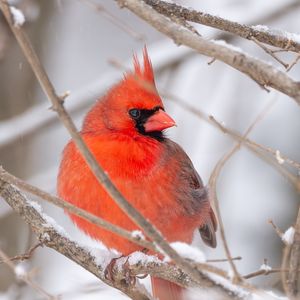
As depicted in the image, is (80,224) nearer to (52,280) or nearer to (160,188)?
(160,188)

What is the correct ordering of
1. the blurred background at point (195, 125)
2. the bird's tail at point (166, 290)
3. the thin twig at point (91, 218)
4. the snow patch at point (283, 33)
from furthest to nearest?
the blurred background at point (195, 125)
the bird's tail at point (166, 290)
the snow patch at point (283, 33)
the thin twig at point (91, 218)

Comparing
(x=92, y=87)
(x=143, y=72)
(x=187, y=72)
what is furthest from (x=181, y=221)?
(x=187, y=72)

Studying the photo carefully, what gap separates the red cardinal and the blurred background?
1.26 metres

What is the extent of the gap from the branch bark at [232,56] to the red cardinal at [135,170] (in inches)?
43.8

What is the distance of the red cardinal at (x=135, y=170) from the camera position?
132 inches

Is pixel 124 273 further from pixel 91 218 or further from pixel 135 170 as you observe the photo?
pixel 91 218

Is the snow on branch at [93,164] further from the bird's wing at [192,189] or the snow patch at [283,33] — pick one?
the bird's wing at [192,189]

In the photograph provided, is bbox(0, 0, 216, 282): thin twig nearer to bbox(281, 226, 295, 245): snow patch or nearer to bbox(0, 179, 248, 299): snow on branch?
bbox(281, 226, 295, 245): snow patch

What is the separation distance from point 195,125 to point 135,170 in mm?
3155

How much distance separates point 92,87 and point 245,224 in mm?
1906

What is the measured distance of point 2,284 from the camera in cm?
535

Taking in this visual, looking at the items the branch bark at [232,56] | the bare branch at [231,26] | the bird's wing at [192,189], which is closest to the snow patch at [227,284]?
the branch bark at [232,56]

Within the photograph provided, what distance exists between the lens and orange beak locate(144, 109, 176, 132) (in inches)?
140

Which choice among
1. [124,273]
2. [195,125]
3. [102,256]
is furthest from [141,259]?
[195,125]
